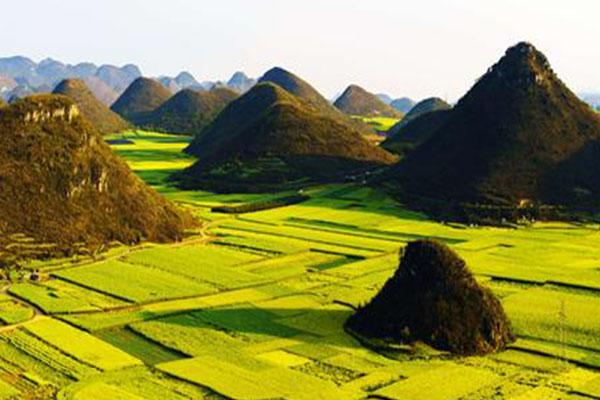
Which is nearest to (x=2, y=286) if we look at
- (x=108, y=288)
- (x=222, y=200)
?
(x=108, y=288)

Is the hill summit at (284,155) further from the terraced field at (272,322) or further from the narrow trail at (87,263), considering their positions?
the terraced field at (272,322)

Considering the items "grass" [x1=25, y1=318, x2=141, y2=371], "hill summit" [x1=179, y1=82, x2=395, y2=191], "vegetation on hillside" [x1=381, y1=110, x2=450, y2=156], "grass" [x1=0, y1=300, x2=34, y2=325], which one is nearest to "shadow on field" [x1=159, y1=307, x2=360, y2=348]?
"grass" [x1=25, y1=318, x2=141, y2=371]

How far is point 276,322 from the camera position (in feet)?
155

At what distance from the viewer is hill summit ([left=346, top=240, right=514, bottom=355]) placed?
43781 mm

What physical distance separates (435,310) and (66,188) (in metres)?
41.7

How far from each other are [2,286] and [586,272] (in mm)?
44609

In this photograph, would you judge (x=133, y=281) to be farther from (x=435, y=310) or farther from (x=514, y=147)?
(x=514, y=147)

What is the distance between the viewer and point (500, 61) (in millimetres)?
116125

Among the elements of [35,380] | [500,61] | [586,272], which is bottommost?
[35,380]

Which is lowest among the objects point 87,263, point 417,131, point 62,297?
point 62,297

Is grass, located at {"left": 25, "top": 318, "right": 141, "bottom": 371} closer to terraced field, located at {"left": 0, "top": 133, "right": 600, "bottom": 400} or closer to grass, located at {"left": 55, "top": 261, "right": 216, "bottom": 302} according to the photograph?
terraced field, located at {"left": 0, "top": 133, "right": 600, "bottom": 400}

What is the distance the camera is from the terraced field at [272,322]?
36969 mm

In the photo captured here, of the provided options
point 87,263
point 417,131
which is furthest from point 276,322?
point 417,131

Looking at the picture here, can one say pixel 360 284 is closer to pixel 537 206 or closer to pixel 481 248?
pixel 481 248
